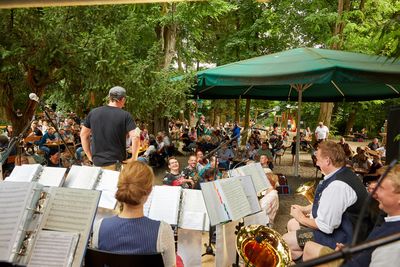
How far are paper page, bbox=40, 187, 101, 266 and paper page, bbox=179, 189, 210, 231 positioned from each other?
119 centimetres

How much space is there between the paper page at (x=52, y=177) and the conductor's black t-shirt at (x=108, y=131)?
79cm

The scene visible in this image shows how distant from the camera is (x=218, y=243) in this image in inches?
142

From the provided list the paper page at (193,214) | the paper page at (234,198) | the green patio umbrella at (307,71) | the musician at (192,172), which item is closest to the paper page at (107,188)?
the paper page at (193,214)

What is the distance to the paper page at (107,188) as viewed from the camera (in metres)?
3.57

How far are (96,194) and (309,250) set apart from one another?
2.05 meters

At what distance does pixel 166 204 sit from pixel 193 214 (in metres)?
0.27

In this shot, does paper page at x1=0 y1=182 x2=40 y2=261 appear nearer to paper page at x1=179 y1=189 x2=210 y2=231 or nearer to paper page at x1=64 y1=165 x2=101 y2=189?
paper page at x1=64 y1=165 x2=101 y2=189

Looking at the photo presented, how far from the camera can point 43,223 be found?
2340 millimetres

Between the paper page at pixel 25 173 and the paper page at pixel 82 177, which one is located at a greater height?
the paper page at pixel 82 177

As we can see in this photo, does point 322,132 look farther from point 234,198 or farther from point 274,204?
point 234,198

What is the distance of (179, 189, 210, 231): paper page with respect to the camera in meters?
3.44

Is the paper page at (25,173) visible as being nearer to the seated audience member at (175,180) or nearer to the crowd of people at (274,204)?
the crowd of people at (274,204)

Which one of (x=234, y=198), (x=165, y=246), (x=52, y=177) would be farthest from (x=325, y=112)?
(x=165, y=246)

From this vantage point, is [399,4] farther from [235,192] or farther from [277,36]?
[235,192]
